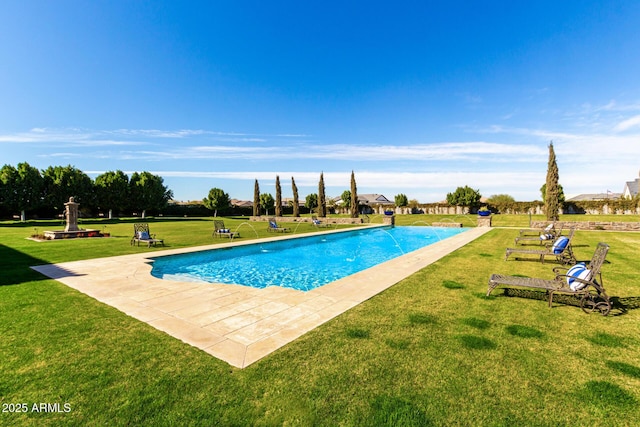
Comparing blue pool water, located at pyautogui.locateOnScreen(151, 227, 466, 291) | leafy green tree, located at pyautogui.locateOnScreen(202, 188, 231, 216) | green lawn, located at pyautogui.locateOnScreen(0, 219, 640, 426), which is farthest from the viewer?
leafy green tree, located at pyautogui.locateOnScreen(202, 188, 231, 216)

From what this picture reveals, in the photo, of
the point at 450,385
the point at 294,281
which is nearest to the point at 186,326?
the point at 450,385

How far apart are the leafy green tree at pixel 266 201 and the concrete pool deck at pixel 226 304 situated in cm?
5531

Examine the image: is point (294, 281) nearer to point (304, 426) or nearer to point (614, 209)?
point (304, 426)

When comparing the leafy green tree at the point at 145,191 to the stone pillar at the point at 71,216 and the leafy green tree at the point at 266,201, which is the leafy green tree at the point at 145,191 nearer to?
the leafy green tree at the point at 266,201

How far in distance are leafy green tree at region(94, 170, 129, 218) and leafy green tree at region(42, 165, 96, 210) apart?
1.84 m

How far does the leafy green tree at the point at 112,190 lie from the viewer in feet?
149

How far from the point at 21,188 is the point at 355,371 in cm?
5088

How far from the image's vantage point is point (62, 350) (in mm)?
3889

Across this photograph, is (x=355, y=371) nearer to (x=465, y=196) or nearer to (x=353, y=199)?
(x=353, y=199)

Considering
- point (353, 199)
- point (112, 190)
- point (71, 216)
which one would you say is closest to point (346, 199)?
point (353, 199)

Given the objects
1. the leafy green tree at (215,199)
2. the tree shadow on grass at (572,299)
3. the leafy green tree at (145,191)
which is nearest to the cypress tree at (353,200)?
the tree shadow on grass at (572,299)

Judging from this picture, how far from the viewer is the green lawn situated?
8.89 feet

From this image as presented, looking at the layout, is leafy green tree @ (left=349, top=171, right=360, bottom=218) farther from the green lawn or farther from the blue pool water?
the green lawn

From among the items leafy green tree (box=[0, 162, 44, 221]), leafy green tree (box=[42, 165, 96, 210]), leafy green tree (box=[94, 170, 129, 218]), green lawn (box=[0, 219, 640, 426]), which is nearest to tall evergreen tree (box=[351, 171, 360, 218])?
green lawn (box=[0, 219, 640, 426])
